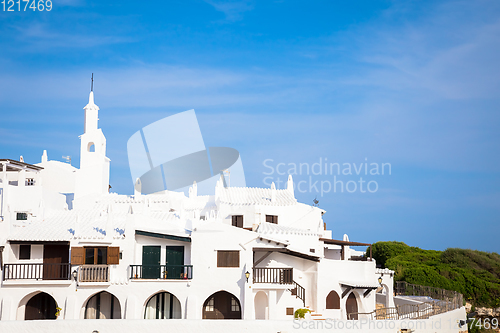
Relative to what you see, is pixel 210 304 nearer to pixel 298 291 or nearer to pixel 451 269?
pixel 298 291

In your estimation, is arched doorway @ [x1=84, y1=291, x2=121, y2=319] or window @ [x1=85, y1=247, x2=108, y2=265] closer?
window @ [x1=85, y1=247, x2=108, y2=265]

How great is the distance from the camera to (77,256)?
101ft

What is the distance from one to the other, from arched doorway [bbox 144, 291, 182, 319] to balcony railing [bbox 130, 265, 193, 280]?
160cm

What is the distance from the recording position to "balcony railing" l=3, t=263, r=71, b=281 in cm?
3056

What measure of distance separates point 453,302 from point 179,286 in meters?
19.2

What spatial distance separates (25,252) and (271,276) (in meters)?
15.4

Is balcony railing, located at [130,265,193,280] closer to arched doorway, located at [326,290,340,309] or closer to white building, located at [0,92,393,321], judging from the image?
white building, located at [0,92,393,321]

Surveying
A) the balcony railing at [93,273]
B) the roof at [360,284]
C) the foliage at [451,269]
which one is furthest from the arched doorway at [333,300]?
the foliage at [451,269]

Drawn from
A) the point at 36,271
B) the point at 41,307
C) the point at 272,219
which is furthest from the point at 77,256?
the point at 272,219

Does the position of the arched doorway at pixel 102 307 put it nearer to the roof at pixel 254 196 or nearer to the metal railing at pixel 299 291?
the metal railing at pixel 299 291

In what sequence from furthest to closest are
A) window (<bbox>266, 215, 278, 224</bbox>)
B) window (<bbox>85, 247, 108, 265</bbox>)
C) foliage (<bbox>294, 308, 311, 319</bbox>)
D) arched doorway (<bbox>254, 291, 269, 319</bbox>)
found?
1. window (<bbox>266, 215, 278, 224</bbox>)
2. arched doorway (<bbox>254, 291, 269, 319</bbox>)
3. window (<bbox>85, 247, 108, 265</bbox>)
4. foliage (<bbox>294, 308, 311, 319</bbox>)

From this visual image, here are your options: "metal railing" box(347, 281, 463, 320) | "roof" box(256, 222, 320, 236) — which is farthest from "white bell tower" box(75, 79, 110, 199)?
"metal railing" box(347, 281, 463, 320)

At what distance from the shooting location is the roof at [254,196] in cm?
4353

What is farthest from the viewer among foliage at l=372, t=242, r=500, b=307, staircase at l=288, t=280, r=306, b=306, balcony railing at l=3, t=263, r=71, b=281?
foliage at l=372, t=242, r=500, b=307
